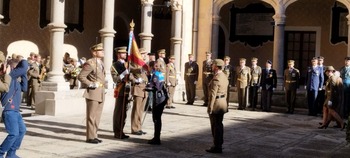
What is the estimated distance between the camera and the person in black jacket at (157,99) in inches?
383

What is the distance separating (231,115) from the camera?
1559 centimetres

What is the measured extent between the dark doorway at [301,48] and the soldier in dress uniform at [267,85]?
261 inches

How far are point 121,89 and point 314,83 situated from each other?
782 centimetres

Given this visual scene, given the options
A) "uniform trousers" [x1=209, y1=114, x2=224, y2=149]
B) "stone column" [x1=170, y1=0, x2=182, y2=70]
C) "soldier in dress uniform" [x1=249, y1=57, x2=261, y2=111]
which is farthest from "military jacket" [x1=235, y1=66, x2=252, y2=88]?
"uniform trousers" [x1=209, y1=114, x2=224, y2=149]

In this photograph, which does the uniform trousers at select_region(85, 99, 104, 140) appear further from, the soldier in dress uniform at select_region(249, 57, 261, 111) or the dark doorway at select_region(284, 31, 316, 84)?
the dark doorway at select_region(284, 31, 316, 84)

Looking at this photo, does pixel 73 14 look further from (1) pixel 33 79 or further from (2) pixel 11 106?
(2) pixel 11 106

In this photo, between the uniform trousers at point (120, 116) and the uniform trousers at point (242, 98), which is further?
the uniform trousers at point (242, 98)

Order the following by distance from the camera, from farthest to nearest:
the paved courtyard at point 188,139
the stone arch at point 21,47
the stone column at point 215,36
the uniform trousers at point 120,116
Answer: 1. the stone column at point 215,36
2. the stone arch at point 21,47
3. the uniform trousers at point 120,116
4. the paved courtyard at point 188,139

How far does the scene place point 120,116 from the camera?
1026 cm

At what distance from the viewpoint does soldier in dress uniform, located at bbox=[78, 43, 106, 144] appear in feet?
31.1

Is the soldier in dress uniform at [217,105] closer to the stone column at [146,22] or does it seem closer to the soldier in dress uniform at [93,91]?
the soldier in dress uniform at [93,91]

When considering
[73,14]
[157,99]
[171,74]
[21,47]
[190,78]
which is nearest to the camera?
[157,99]

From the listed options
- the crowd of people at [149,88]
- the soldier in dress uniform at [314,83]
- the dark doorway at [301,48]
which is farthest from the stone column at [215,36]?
the soldier in dress uniform at [314,83]

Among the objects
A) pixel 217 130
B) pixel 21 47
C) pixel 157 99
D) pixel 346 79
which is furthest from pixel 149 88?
pixel 21 47
